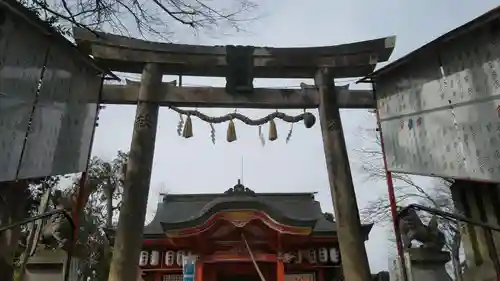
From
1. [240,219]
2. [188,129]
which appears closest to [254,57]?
[188,129]

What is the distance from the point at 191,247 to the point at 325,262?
357 cm

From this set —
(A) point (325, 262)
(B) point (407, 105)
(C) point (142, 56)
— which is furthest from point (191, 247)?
(B) point (407, 105)

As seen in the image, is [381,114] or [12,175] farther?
[381,114]

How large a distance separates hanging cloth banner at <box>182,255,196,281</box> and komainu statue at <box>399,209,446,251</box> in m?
6.95

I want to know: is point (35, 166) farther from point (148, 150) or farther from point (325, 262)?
point (325, 262)

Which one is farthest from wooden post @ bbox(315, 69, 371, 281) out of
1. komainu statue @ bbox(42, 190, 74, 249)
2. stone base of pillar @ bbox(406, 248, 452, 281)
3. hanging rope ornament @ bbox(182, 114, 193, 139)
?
komainu statue @ bbox(42, 190, 74, 249)

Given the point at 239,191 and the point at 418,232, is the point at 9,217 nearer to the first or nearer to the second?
the point at 418,232

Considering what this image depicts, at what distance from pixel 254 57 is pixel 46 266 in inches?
179

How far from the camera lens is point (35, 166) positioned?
12.3 ft

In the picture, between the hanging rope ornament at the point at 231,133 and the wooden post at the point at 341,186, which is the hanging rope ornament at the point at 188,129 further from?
the wooden post at the point at 341,186

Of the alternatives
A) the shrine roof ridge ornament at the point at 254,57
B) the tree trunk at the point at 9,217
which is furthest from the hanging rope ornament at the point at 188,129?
the tree trunk at the point at 9,217

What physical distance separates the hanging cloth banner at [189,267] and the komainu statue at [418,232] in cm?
695

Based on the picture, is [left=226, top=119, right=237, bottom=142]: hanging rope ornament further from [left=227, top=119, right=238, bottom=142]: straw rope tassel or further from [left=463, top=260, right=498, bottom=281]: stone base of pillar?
[left=463, top=260, right=498, bottom=281]: stone base of pillar

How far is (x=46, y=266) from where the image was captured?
177 inches
